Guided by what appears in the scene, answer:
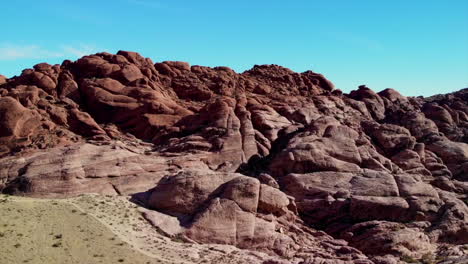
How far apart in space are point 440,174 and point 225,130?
2769cm

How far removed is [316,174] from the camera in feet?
166

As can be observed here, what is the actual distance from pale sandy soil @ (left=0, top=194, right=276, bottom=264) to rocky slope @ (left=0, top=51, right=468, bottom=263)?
2.06 m

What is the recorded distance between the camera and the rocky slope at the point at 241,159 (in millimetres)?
42844

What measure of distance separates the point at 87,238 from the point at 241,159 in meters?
22.2

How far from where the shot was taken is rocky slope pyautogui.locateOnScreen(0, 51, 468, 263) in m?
42.8

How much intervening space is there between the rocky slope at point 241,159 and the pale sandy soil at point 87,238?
206 cm

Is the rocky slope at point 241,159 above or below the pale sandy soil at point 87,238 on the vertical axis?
above

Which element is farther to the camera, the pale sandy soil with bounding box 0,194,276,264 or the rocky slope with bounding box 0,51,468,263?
the rocky slope with bounding box 0,51,468,263

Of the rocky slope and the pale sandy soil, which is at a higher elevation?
the rocky slope

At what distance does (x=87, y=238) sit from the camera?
36938 millimetres

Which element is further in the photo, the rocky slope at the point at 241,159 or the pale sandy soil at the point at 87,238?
the rocky slope at the point at 241,159

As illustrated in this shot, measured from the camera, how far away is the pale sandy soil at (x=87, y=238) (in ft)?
114

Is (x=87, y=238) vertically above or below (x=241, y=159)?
below

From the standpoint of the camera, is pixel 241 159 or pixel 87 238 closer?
pixel 87 238
